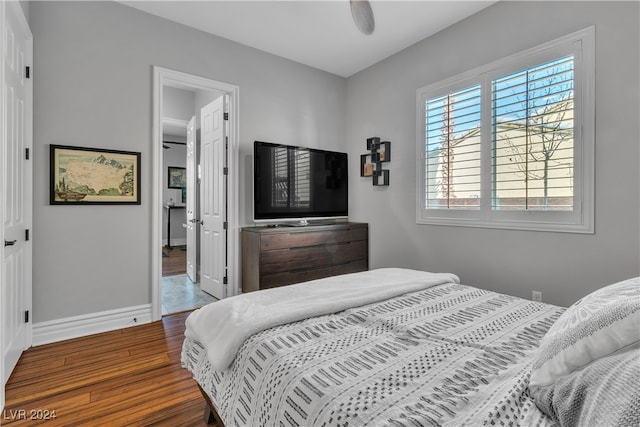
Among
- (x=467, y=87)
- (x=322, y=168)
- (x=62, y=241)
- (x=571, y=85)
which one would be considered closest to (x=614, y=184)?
(x=571, y=85)

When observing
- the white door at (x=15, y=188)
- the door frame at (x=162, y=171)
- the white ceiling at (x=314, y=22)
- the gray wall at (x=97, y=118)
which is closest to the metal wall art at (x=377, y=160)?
the white ceiling at (x=314, y=22)

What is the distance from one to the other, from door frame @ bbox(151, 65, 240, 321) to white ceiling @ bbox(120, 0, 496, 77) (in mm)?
549

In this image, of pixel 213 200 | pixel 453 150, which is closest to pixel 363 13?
pixel 453 150

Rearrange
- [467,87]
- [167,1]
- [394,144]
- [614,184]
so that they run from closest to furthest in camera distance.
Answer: [614,184] < [167,1] < [467,87] < [394,144]

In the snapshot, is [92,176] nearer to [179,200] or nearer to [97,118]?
[97,118]

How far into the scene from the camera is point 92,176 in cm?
279

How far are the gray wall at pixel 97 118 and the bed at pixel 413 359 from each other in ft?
5.95

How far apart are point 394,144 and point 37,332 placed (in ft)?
12.8

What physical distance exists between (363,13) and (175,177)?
A: 6971 mm

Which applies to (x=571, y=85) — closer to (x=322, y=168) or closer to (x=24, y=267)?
(x=322, y=168)

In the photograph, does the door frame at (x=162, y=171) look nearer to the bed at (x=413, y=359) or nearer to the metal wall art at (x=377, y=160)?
the metal wall art at (x=377, y=160)

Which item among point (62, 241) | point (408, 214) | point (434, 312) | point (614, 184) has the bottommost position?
point (434, 312)

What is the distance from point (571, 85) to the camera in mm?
2469

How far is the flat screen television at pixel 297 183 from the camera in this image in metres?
3.58
